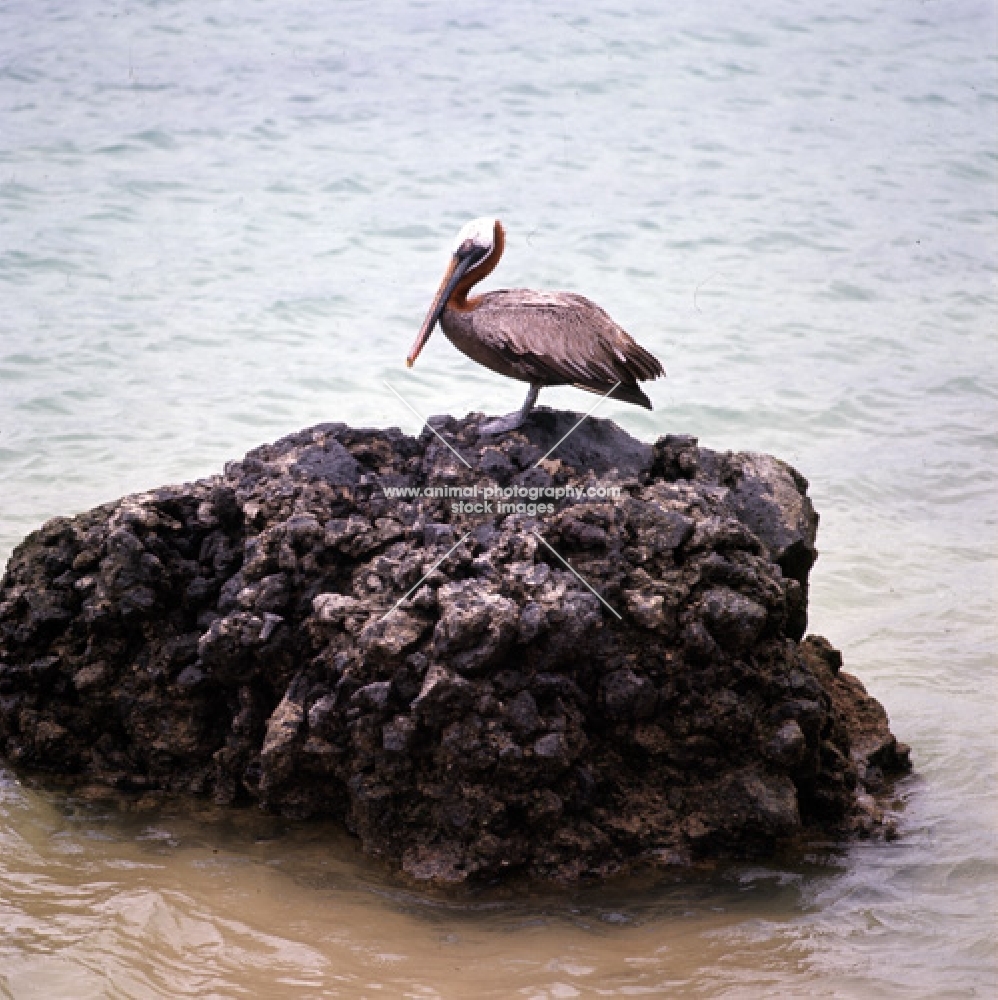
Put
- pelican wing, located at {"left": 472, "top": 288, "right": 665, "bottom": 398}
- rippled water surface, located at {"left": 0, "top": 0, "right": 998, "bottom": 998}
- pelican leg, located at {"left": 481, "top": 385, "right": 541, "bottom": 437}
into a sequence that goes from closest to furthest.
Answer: rippled water surface, located at {"left": 0, "top": 0, "right": 998, "bottom": 998}, pelican wing, located at {"left": 472, "top": 288, "right": 665, "bottom": 398}, pelican leg, located at {"left": 481, "top": 385, "right": 541, "bottom": 437}

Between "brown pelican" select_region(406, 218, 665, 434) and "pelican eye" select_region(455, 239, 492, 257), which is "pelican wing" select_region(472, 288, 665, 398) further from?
"pelican eye" select_region(455, 239, 492, 257)

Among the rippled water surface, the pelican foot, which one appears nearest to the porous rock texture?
the pelican foot

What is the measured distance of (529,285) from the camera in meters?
9.12

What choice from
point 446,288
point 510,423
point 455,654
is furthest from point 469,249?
point 455,654

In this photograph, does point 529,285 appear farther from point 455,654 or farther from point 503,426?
point 455,654

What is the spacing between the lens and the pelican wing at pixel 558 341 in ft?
13.5

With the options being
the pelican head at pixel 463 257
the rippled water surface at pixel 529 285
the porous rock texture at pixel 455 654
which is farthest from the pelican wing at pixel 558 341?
the rippled water surface at pixel 529 285

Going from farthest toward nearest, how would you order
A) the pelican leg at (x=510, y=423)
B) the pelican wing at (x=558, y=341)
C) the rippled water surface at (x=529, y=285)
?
1. the pelican leg at (x=510, y=423)
2. the pelican wing at (x=558, y=341)
3. the rippled water surface at (x=529, y=285)

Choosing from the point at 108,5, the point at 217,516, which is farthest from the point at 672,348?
the point at 108,5

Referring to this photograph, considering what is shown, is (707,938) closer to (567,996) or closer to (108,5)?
(567,996)

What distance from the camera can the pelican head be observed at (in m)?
4.20

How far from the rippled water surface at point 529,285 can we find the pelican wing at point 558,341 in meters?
1.42

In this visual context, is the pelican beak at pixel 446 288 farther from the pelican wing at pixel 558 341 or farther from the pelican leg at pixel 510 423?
the pelican leg at pixel 510 423

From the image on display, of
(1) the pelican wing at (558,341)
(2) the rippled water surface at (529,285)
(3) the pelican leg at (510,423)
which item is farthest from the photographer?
(3) the pelican leg at (510,423)
